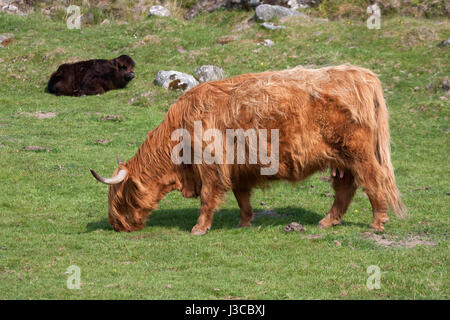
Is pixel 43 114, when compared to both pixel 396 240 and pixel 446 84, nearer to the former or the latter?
pixel 446 84

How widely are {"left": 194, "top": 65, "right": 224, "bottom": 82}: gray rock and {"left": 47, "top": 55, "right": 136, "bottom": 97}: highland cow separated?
2043 mm

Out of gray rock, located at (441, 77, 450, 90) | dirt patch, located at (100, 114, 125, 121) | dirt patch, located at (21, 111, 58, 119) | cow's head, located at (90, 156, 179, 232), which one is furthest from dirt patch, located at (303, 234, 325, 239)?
gray rock, located at (441, 77, 450, 90)

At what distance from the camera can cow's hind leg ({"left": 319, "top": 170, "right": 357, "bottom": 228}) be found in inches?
330

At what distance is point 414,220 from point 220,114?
3.12 m

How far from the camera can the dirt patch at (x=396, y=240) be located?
7.40 metres

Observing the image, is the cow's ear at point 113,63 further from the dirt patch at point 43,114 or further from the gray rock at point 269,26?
the gray rock at point 269,26

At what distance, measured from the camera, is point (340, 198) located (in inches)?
332

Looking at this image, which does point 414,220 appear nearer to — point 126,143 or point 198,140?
point 198,140

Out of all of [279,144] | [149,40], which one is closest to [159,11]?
[149,40]

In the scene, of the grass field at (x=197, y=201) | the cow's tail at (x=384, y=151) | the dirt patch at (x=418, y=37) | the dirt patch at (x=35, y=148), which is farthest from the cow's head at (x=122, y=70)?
the cow's tail at (x=384, y=151)

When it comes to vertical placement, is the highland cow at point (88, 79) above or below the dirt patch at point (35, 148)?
below

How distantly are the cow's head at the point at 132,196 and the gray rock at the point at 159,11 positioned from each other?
1656 cm

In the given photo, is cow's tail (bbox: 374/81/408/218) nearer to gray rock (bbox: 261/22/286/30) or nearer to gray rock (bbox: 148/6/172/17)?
gray rock (bbox: 261/22/286/30)

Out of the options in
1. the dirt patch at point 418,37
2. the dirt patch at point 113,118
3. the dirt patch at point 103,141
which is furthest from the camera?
the dirt patch at point 418,37
